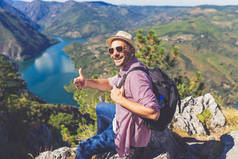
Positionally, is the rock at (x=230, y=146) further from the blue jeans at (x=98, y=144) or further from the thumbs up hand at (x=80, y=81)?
the thumbs up hand at (x=80, y=81)

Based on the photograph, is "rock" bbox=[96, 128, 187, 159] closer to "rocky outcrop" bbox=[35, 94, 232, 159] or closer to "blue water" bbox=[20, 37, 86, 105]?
"rocky outcrop" bbox=[35, 94, 232, 159]

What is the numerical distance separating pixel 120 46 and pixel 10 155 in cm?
1314

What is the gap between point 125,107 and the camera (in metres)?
2.75

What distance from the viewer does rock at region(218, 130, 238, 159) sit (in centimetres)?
461

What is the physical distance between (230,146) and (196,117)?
2959mm

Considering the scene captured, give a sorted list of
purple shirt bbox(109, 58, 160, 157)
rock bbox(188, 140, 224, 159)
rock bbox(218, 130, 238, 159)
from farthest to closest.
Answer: rock bbox(188, 140, 224, 159) < rock bbox(218, 130, 238, 159) < purple shirt bbox(109, 58, 160, 157)

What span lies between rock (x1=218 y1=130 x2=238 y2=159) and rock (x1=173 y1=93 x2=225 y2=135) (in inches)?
71.8

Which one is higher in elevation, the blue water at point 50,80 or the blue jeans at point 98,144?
the blue jeans at point 98,144

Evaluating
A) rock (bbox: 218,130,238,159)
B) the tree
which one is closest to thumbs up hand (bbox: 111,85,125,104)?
rock (bbox: 218,130,238,159)

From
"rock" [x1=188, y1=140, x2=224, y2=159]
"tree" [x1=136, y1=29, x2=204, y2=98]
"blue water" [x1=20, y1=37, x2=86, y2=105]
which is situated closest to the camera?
"rock" [x1=188, y1=140, x2=224, y2=159]

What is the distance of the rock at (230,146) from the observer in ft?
15.1

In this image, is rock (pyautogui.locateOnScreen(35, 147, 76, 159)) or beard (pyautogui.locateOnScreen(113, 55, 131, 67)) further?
rock (pyautogui.locateOnScreen(35, 147, 76, 159))

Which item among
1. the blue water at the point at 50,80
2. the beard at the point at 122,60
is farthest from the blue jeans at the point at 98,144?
the blue water at the point at 50,80

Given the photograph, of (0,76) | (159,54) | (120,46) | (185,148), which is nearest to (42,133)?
(0,76)
